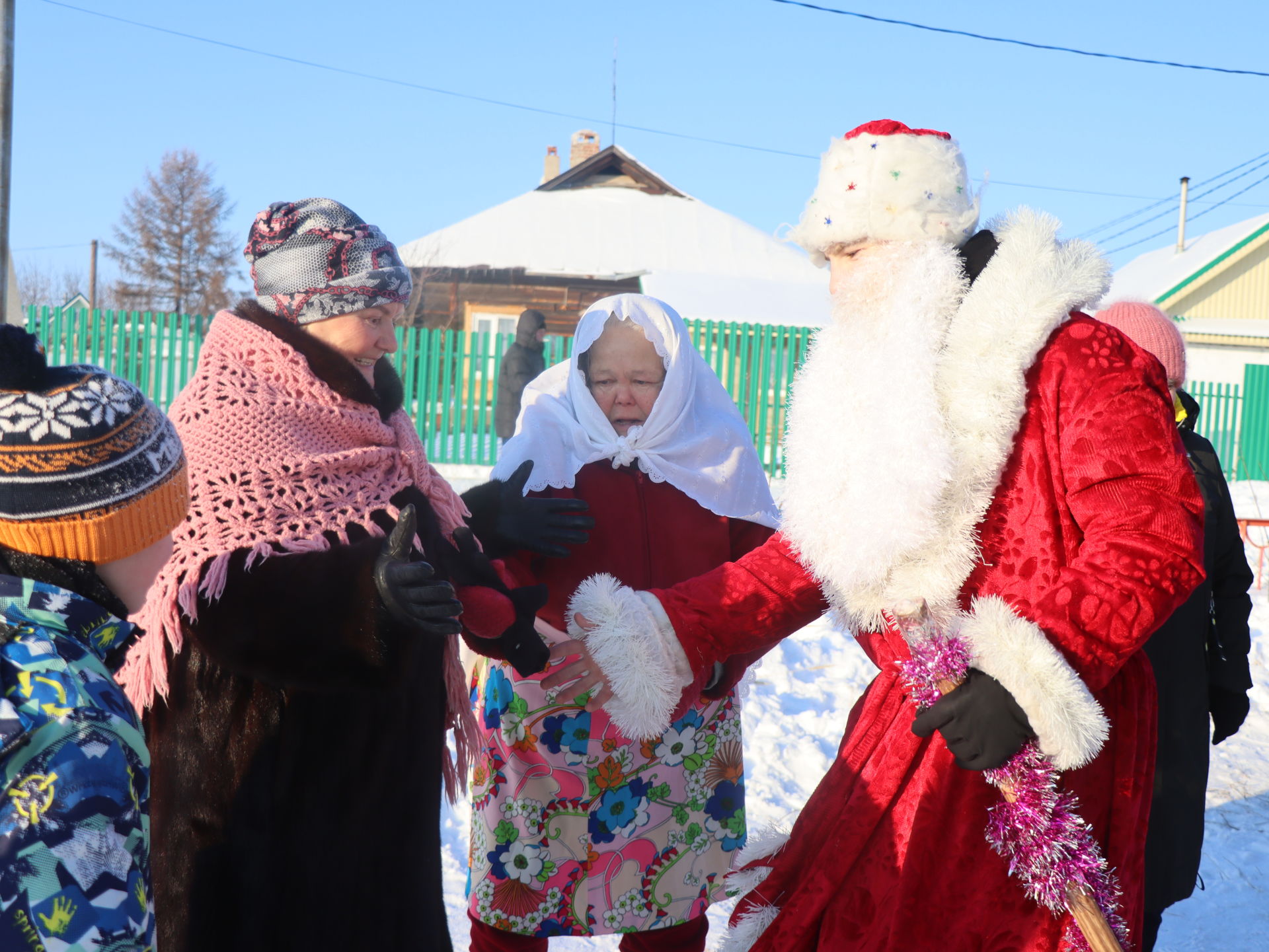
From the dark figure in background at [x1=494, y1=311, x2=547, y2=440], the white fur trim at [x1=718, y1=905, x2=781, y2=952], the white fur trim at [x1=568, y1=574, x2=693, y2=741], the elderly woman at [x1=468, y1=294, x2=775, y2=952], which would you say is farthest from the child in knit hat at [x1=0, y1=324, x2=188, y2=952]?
the dark figure in background at [x1=494, y1=311, x2=547, y2=440]

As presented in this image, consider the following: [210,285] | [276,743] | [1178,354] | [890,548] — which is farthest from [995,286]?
[210,285]

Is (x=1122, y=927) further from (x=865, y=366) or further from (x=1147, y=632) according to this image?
(x=865, y=366)

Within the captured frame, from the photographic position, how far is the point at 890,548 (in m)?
1.58

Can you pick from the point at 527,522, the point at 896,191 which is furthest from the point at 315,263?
the point at 896,191

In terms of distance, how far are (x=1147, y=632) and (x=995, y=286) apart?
0.56m

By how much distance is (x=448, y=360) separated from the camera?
12.3 metres

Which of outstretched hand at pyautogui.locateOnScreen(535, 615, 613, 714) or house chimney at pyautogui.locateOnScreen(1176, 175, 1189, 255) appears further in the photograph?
house chimney at pyautogui.locateOnScreen(1176, 175, 1189, 255)

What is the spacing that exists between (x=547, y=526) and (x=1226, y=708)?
192 centimetres

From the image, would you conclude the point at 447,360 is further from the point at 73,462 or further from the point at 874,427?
the point at 73,462

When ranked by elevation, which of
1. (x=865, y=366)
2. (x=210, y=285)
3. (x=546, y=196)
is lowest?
(x=865, y=366)

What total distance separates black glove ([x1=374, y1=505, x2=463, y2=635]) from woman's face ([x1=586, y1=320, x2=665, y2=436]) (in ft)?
3.25

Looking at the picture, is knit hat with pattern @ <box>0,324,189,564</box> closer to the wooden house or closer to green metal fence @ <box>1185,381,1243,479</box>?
the wooden house

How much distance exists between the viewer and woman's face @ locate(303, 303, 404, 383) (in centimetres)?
215

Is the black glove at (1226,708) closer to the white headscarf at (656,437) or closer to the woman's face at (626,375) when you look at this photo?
the white headscarf at (656,437)
